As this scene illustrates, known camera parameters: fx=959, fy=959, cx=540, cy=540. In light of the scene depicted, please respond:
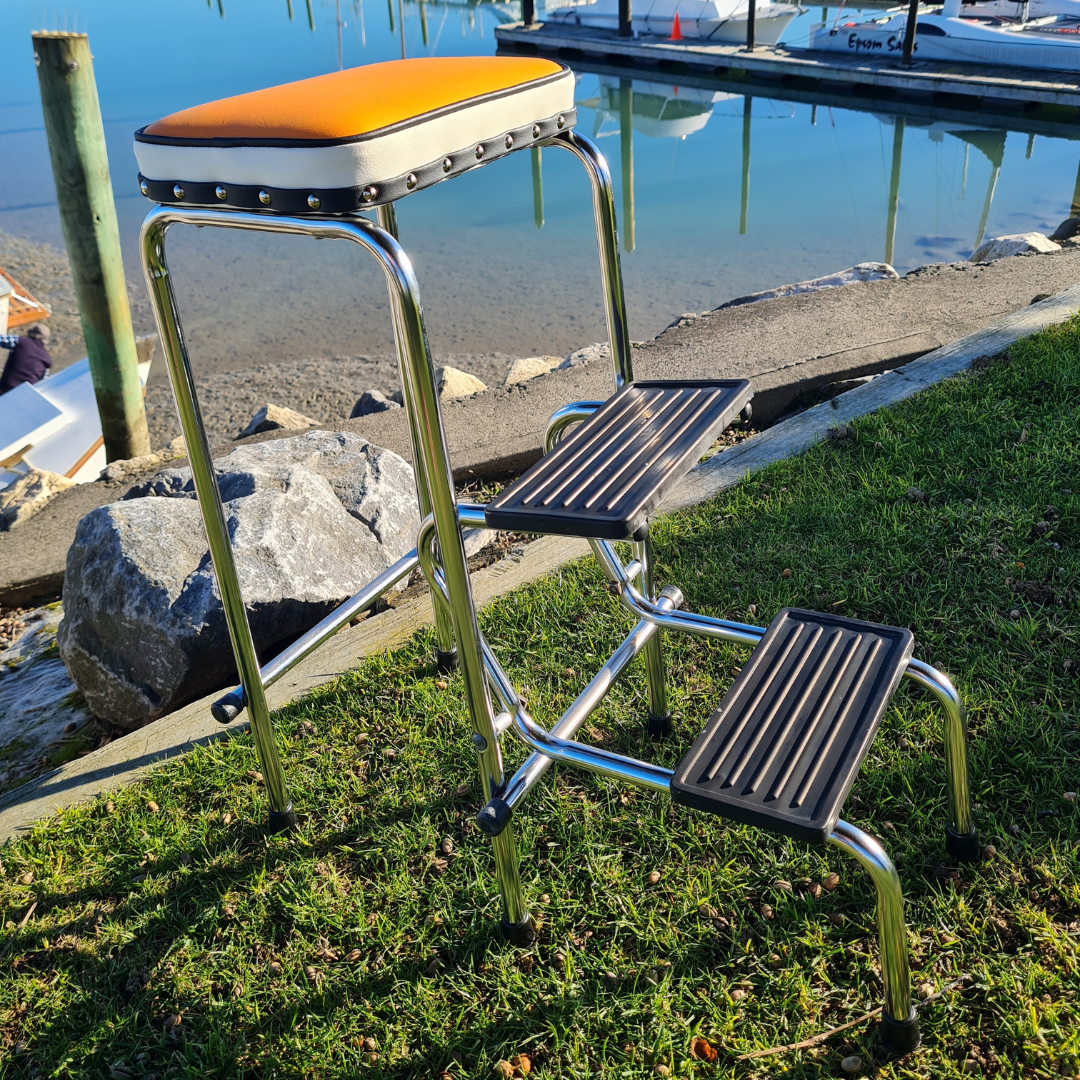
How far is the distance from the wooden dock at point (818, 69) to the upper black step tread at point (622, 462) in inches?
547

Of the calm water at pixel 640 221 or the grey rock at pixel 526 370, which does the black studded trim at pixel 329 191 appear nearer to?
the grey rock at pixel 526 370

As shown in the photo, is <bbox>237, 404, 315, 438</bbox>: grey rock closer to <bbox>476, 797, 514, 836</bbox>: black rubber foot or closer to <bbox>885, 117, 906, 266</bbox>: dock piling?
<bbox>476, 797, 514, 836</bbox>: black rubber foot

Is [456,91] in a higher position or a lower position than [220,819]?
higher

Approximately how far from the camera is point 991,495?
298cm

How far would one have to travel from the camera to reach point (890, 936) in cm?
145

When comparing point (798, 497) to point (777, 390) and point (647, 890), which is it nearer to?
point (777, 390)

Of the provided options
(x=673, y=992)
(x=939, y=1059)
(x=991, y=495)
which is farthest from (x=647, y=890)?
(x=991, y=495)

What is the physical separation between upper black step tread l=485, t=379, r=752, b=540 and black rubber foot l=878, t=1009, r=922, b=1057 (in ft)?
3.04

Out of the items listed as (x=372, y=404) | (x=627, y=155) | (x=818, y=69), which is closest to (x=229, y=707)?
(x=372, y=404)

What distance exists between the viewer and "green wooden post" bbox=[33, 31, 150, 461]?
4883mm

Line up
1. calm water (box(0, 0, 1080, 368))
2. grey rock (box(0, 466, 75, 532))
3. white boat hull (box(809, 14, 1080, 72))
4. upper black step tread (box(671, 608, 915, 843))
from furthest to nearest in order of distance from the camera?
white boat hull (box(809, 14, 1080, 72)) → calm water (box(0, 0, 1080, 368)) → grey rock (box(0, 466, 75, 532)) → upper black step tread (box(671, 608, 915, 843))

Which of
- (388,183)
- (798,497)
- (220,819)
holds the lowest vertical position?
(220,819)

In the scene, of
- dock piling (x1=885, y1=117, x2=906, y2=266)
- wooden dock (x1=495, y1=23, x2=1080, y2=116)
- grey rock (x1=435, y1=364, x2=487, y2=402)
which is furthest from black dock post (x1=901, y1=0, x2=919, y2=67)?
grey rock (x1=435, y1=364, x2=487, y2=402)

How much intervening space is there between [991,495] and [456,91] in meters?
2.24
